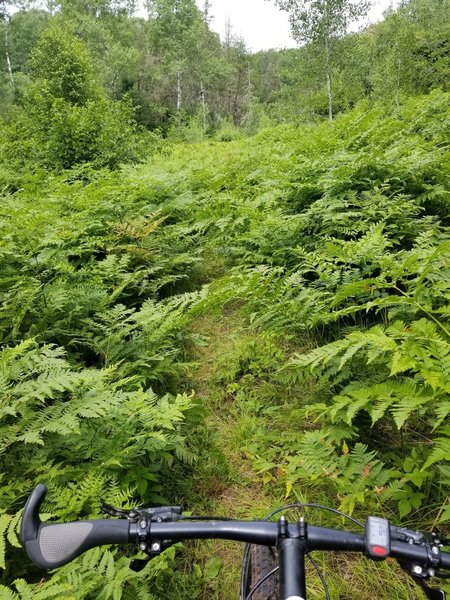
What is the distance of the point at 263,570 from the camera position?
1.37 meters

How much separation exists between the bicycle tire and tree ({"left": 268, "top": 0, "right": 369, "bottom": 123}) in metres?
15.8

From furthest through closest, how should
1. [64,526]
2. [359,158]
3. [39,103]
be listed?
1. [39,103]
2. [359,158]
3. [64,526]

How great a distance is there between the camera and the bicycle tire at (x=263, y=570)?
1.28 meters

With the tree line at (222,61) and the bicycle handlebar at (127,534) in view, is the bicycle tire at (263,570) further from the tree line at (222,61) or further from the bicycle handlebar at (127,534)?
the tree line at (222,61)

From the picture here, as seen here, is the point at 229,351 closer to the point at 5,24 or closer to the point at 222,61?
the point at 222,61

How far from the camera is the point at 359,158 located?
487 centimetres

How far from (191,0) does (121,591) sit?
37.6 m

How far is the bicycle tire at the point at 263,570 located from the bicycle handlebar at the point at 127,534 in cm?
43

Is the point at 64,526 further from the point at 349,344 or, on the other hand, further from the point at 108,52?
the point at 108,52

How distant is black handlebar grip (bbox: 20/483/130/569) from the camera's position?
0.97m

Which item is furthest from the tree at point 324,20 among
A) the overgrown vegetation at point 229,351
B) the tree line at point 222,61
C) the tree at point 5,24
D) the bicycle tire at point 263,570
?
the tree at point 5,24

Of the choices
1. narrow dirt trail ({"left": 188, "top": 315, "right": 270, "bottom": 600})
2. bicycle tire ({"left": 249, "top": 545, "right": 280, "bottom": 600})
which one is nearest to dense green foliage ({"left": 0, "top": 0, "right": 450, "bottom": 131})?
narrow dirt trail ({"left": 188, "top": 315, "right": 270, "bottom": 600})

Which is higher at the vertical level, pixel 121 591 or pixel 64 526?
pixel 64 526

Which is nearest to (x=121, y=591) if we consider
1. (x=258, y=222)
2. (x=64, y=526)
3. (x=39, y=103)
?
(x=64, y=526)
